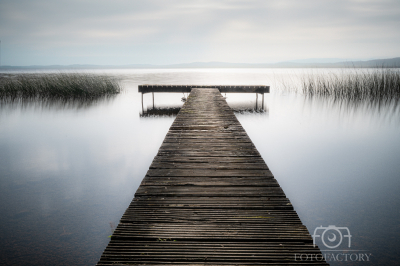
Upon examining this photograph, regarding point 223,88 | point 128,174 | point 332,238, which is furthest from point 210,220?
point 223,88

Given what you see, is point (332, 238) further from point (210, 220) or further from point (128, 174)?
point (128, 174)

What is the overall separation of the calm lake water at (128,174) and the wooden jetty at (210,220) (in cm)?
115

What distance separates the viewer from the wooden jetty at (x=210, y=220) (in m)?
1.33

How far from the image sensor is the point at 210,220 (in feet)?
5.41

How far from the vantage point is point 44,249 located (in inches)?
100

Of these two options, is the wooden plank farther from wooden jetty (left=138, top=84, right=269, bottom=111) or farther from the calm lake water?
the calm lake water

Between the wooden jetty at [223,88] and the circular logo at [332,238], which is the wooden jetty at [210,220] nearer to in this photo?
the circular logo at [332,238]

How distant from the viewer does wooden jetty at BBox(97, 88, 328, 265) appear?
52.4 inches

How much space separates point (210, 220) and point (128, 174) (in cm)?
352

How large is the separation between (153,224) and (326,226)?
2.44 meters

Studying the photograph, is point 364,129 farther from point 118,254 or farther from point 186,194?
point 118,254

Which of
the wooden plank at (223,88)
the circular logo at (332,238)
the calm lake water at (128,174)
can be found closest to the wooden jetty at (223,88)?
the wooden plank at (223,88)

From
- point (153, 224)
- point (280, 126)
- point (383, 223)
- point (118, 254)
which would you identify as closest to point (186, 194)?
point (153, 224)

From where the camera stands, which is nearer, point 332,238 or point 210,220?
point 210,220
